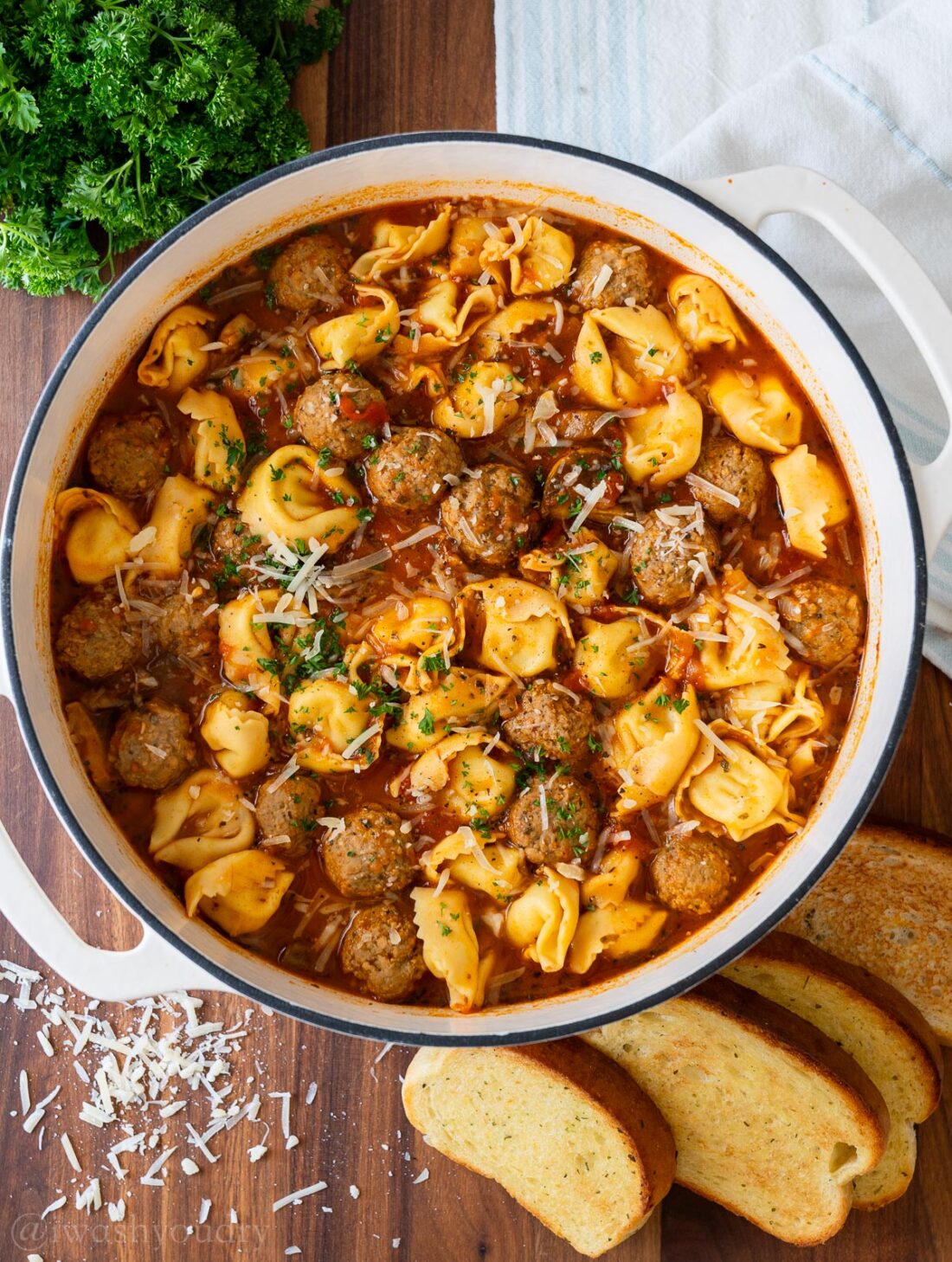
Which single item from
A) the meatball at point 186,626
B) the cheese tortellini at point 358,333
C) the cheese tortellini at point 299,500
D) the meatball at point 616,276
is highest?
the meatball at point 616,276

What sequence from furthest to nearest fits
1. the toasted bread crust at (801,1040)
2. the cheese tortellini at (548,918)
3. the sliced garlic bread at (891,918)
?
the sliced garlic bread at (891,918) → the toasted bread crust at (801,1040) → the cheese tortellini at (548,918)

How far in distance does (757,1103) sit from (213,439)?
292cm

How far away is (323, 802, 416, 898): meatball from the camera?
3740mm

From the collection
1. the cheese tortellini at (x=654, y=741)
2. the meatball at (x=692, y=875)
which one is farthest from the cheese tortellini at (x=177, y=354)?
the meatball at (x=692, y=875)

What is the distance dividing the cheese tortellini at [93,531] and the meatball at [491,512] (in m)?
1.00

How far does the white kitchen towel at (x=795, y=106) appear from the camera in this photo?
4211mm

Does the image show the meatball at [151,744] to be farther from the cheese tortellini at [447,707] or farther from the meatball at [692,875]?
the meatball at [692,875]

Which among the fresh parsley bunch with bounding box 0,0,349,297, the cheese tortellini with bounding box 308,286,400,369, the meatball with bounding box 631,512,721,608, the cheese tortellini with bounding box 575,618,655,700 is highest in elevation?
the fresh parsley bunch with bounding box 0,0,349,297

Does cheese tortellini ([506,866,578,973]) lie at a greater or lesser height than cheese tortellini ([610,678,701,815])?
lesser

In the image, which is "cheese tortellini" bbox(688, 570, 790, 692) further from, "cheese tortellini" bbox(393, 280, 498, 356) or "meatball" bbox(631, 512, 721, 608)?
"cheese tortellini" bbox(393, 280, 498, 356)

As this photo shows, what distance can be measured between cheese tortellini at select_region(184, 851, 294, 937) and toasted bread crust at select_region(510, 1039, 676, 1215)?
1047 mm

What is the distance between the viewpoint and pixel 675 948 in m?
3.84

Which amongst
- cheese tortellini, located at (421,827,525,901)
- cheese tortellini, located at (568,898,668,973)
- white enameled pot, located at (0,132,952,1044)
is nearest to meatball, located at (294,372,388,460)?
white enameled pot, located at (0,132,952,1044)

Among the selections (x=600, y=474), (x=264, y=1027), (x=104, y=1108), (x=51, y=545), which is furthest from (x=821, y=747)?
(x=104, y=1108)
